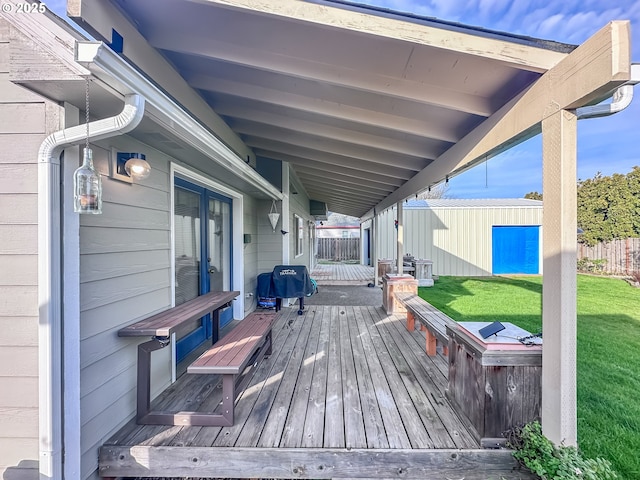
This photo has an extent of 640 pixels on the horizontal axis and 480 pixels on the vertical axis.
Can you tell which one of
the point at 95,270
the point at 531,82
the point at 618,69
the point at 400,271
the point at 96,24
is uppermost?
the point at 96,24

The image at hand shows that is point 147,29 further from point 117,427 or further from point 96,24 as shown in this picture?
point 117,427

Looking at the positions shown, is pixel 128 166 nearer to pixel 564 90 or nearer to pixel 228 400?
pixel 228 400

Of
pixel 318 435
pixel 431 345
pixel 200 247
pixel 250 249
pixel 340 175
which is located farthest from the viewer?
pixel 340 175

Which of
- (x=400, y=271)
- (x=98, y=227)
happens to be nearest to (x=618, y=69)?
(x=98, y=227)

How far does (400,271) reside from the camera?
5.82m

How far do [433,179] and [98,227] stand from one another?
3.21 meters

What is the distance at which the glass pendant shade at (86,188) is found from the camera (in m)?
1.38

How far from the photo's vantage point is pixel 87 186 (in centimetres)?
139

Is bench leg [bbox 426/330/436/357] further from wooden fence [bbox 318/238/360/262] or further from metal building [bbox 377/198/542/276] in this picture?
wooden fence [bbox 318/238/360/262]

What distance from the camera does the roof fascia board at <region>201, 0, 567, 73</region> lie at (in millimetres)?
1546

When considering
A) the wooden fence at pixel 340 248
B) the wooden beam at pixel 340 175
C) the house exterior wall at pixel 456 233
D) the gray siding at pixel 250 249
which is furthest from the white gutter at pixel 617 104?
the wooden fence at pixel 340 248

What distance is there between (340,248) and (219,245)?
1641 cm

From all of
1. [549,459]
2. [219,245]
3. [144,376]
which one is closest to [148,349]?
[144,376]

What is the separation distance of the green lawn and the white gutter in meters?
2.30
